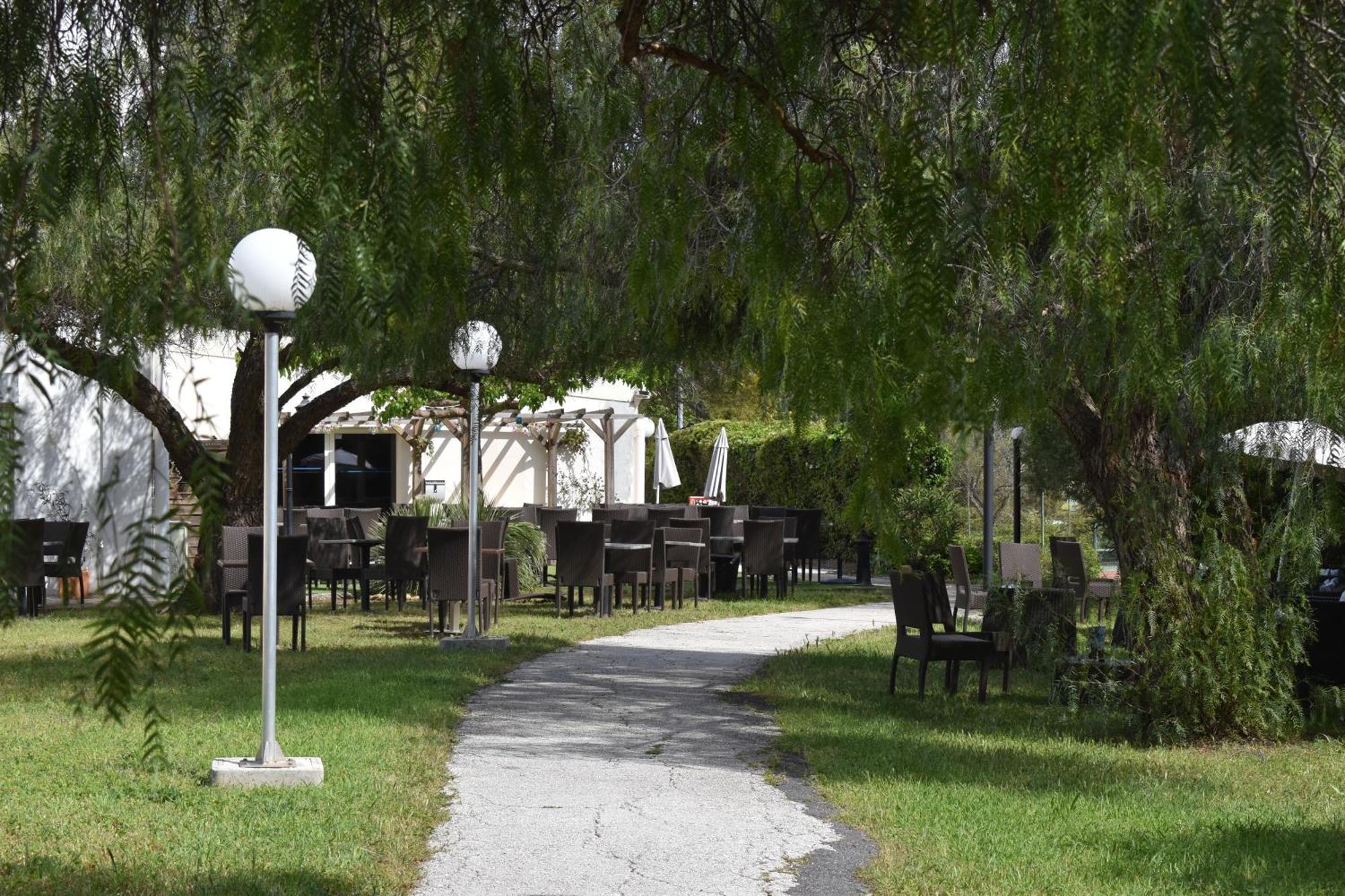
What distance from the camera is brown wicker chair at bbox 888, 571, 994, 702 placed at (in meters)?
9.13

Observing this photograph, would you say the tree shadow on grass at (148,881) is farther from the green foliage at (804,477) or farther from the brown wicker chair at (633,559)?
the green foliage at (804,477)

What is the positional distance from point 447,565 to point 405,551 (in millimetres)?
1682

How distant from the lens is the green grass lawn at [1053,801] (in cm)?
511

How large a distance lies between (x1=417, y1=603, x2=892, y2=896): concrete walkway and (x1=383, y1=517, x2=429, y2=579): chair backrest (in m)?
3.54

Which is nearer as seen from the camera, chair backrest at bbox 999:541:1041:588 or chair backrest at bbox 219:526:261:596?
chair backrest at bbox 219:526:261:596

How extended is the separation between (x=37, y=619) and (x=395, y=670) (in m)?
5.32

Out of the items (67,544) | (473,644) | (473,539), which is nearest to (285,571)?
(473,539)

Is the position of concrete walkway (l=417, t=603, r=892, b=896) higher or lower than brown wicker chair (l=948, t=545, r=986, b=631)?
lower

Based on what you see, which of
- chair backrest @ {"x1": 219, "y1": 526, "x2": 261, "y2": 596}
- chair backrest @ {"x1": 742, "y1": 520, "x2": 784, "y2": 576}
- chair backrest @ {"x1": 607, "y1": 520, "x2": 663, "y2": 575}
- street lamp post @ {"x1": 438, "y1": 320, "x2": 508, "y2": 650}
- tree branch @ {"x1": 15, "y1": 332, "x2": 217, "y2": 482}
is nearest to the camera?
tree branch @ {"x1": 15, "y1": 332, "x2": 217, "y2": 482}

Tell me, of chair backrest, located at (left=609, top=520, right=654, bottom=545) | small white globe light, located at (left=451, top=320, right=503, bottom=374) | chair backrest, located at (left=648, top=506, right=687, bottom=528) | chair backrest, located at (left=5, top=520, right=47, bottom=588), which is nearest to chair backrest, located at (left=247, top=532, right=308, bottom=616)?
small white globe light, located at (left=451, top=320, right=503, bottom=374)

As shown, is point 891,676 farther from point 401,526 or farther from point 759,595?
point 759,595

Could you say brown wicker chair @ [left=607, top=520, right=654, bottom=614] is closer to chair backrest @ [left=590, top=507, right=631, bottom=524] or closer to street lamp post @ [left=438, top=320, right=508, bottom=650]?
chair backrest @ [left=590, top=507, right=631, bottom=524]

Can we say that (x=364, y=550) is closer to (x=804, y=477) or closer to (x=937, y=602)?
(x=937, y=602)

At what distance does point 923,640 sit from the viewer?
918 cm
